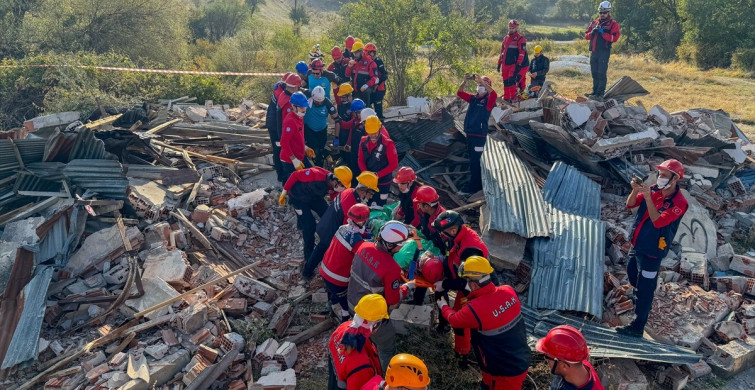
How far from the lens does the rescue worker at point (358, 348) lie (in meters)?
3.66

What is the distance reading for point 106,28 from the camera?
637 inches

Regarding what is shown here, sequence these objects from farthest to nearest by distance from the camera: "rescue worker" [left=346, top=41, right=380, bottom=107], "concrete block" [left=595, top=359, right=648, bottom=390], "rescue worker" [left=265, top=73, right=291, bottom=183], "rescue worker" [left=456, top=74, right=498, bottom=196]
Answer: "rescue worker" [left=346, top=41, right=380, bottom=107] → "rescue worker" [left=456, top=74, right=498, bottom=196] → "rescue worker" [left=265, top=73, right=291, bottom=183] → "concrete block" [left=595, top=359, right=648, bottom=390]

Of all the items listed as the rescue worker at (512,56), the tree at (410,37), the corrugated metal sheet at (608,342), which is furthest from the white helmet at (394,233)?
the tree at (410,37)

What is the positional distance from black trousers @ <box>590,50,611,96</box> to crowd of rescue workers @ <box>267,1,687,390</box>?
4.46 m

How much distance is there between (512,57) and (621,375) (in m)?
7.92

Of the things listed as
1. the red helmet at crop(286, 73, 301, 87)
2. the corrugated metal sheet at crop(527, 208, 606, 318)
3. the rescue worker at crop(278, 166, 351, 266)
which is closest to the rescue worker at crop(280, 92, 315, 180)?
the red helmet at crop(286, 73, 301, 87)

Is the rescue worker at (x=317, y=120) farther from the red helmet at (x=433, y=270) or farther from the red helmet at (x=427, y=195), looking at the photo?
the red helmet at (x=433, y=270)

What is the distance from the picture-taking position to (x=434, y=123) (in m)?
9.39

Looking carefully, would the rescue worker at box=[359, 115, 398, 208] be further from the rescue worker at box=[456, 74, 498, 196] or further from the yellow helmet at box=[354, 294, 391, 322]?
the yellow helmet at box=[354, 294, 391, 322]

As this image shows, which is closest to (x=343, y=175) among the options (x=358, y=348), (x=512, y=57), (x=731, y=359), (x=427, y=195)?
(x=427, y=195)

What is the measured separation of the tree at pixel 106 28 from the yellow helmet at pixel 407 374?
52.1 ft

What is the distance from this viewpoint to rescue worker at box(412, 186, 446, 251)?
5.65m

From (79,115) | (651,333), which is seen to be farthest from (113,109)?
(651,333)

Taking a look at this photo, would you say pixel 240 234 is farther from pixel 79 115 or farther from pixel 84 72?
pixel 84 72
